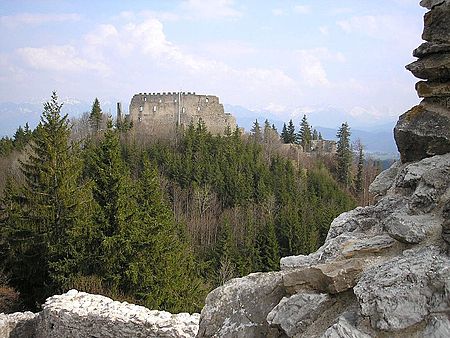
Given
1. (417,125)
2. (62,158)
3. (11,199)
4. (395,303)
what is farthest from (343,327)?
(11,199)

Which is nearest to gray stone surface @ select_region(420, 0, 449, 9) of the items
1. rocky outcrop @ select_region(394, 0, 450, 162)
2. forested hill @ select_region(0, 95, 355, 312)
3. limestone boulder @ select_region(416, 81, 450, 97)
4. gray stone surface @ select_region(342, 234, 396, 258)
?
rocky outcrop @ select_region(394, 0, 450, 162)

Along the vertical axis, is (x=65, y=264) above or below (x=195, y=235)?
above

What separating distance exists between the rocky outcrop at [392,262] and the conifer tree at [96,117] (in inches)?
1701

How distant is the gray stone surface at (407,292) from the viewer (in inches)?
118

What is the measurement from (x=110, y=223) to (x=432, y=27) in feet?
40.7

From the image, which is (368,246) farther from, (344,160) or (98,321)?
(344,160)

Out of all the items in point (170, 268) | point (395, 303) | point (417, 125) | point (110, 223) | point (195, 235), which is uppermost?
point (417, 125)

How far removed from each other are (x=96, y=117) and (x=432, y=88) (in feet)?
148

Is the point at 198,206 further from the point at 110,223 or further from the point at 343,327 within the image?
the point at 343,327

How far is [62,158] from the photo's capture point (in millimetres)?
16438

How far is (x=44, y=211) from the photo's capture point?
15.8 m

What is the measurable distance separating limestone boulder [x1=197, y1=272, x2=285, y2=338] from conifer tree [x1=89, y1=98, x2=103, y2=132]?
4288 centimetres

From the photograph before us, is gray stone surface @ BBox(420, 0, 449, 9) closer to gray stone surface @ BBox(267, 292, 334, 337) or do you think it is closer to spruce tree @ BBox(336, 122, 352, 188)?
gray stone surface @ BBox(267, 292, 334, 337)

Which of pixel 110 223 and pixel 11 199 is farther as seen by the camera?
pixel 11 199
